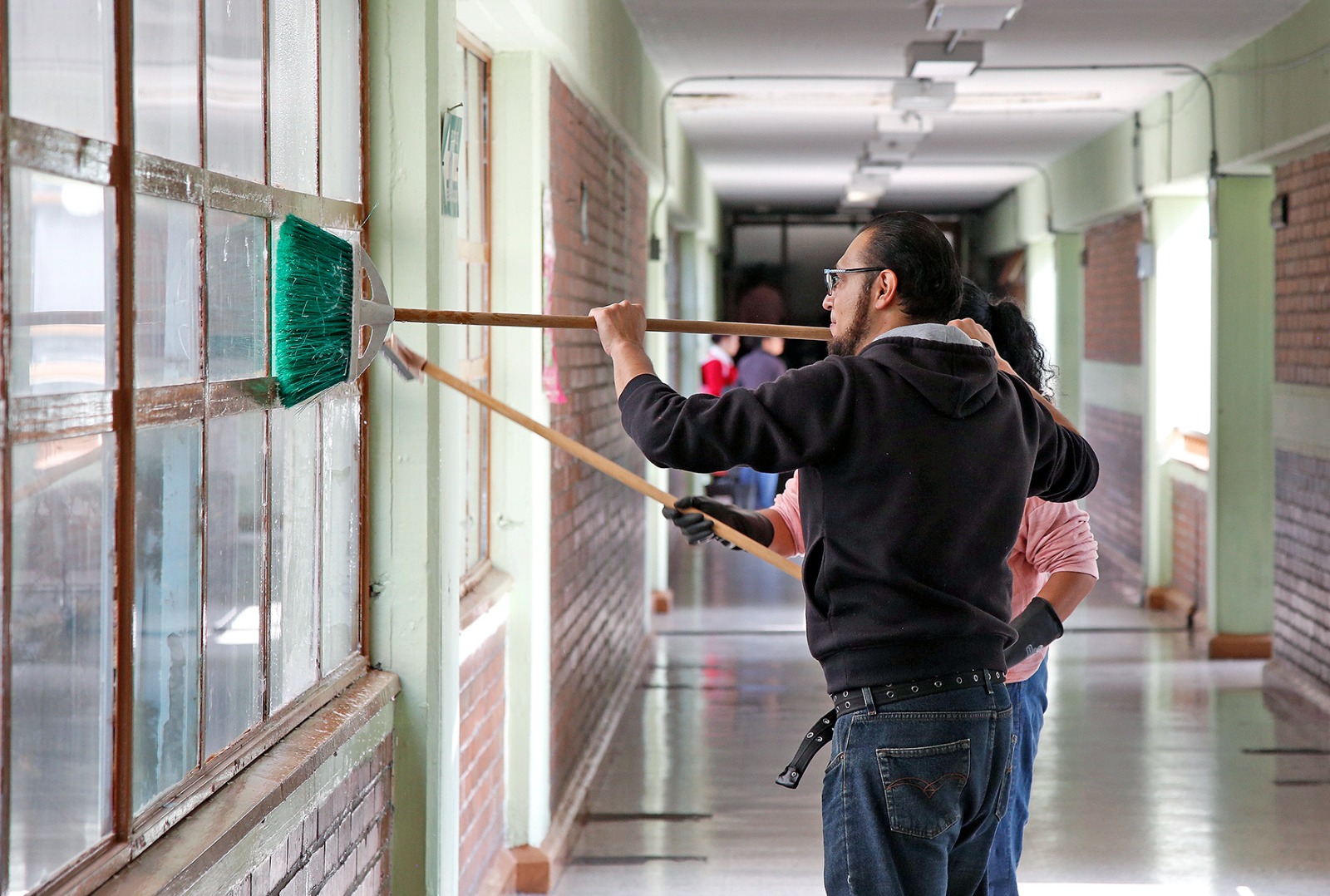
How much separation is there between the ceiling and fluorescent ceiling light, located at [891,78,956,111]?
0.18 metres

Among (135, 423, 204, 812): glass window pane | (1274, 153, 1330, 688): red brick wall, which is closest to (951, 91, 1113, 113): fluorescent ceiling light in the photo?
(1274, 153, 1330, 688): red brick wall

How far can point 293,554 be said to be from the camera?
216 centimetres

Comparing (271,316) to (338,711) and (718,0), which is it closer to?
(338,711)

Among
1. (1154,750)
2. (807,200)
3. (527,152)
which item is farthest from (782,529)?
(807,200)

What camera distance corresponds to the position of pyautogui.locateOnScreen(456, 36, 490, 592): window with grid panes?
363cm

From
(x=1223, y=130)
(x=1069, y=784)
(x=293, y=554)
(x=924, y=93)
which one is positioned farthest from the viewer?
(x=1223, y=130)

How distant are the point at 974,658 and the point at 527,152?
7.60ft

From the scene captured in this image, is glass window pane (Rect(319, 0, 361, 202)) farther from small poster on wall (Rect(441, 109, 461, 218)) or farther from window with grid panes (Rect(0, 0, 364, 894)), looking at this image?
small poster on wall (Rect(441, 109, 461, 218))


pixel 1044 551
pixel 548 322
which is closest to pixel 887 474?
pixel 548 322

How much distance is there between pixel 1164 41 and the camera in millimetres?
6250

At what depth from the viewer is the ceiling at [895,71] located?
5.62m

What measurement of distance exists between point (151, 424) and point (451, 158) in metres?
1.15

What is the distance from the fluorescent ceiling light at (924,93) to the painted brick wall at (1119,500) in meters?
3.35

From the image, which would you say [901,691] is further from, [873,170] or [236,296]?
[873,170]
